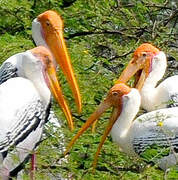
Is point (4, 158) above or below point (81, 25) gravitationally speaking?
above

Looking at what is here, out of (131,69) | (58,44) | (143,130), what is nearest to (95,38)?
(58,44)

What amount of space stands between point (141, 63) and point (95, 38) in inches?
53.1

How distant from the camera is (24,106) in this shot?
6180mm

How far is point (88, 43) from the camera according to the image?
30.2 ft

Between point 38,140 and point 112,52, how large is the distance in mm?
2898

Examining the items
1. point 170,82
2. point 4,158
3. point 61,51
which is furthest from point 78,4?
point 4,158

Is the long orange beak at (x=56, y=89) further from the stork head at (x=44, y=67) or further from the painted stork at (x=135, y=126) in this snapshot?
the painted stork at (x=135, y=126)

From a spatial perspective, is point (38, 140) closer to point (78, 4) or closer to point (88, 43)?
point (88, 43)

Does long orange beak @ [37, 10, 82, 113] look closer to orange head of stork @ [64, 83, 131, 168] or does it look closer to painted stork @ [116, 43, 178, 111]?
painted stork @ [116, 43, 178, 111]

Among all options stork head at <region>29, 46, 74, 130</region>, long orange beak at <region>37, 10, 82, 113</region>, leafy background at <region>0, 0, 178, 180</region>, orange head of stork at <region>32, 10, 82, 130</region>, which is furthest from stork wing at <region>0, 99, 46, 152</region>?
orange head of stork at <region>32, 10, 82, 130</region>

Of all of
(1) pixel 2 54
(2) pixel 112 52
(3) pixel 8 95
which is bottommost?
(2) pixel 112 52

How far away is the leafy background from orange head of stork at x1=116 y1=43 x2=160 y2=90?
24 centimetres

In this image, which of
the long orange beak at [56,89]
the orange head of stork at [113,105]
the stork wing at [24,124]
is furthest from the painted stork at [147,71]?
the stork wing at [24,124]

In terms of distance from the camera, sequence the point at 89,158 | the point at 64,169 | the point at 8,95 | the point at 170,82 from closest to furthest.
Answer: the point at 64,169, the point at 8,95, the point at 89,158, the point at 170,82
